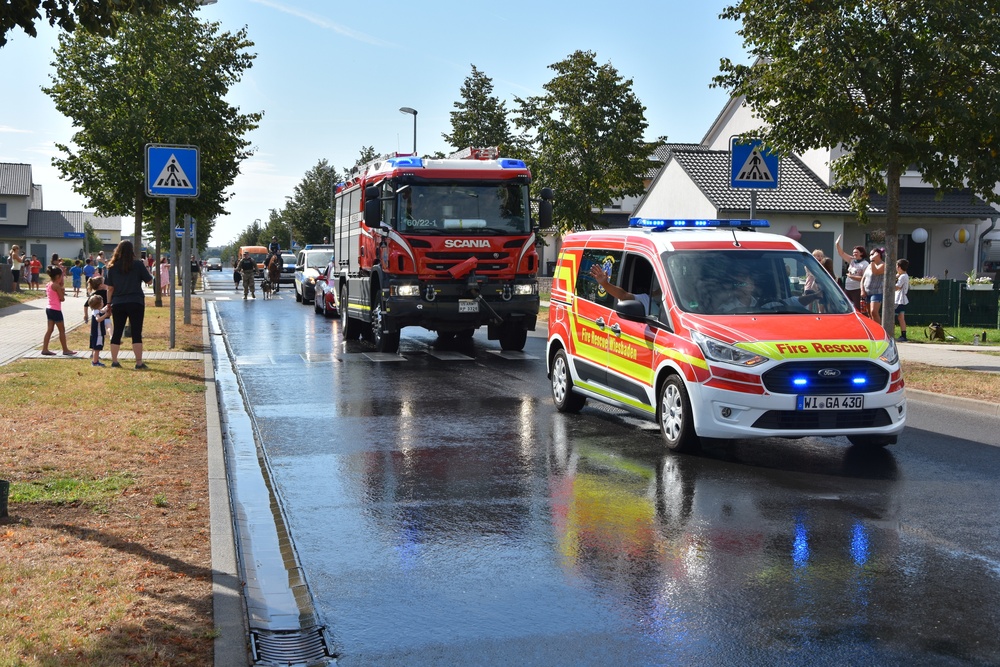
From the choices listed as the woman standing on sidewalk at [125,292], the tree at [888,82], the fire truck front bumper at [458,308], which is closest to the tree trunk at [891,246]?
the tree at [888,82]

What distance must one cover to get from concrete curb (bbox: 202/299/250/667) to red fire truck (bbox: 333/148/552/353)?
8.78 metres

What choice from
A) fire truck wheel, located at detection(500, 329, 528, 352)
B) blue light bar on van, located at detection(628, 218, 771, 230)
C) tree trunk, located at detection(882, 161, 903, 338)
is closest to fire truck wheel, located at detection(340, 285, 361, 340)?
fire truck wheel, located at detection(500, 329, 528, 352)

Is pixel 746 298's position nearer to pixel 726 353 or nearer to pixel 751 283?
pixel 751 283

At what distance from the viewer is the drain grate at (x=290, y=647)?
5.01 metres

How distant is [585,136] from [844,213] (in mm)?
10652

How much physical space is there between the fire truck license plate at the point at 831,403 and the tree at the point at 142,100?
2063 centimetres

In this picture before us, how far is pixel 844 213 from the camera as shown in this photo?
4119cm

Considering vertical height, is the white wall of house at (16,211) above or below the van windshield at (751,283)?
above

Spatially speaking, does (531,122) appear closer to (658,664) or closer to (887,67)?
(887,67)

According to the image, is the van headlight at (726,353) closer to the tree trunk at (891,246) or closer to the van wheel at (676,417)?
the van wheel at (676,417)

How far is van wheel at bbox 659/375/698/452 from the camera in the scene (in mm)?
9781

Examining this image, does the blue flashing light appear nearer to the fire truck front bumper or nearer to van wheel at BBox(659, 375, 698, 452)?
the fire truck front bumper

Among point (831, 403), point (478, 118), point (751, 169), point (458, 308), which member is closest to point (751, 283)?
point (831, 403)

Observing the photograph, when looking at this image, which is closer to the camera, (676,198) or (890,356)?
(890,356)
